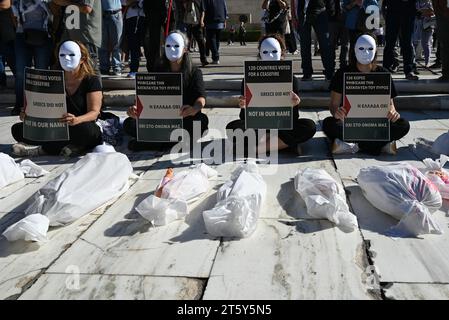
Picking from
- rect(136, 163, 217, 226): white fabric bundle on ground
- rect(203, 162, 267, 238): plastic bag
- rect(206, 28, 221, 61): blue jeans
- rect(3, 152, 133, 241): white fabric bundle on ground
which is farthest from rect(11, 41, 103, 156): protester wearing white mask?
rect(206, 28, 221, 61): blue jeans

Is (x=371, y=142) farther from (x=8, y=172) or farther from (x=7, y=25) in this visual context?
(x=7, y=25)

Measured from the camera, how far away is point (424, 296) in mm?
2291

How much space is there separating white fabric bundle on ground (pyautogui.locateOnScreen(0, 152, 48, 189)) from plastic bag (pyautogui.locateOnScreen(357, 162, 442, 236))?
2.54m

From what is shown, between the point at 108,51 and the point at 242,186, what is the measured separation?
17.8 feet

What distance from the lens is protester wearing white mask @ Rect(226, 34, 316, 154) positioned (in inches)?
172

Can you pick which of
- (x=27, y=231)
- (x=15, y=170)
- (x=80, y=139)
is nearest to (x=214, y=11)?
(x=80, y=139)

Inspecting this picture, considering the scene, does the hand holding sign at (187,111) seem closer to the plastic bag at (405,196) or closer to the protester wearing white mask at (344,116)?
the protester wearing white mask at (344,116)

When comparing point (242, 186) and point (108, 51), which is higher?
point (108, 51)

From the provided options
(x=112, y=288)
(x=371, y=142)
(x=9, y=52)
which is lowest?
(x=112, y=288)

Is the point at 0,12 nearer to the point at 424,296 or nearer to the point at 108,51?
the point at 108,51

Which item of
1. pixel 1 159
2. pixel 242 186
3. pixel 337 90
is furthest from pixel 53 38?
pixel 242 186

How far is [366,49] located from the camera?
14.0ft

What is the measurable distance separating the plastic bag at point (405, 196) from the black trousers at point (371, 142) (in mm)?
1212

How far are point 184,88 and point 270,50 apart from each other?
35.3 inches
